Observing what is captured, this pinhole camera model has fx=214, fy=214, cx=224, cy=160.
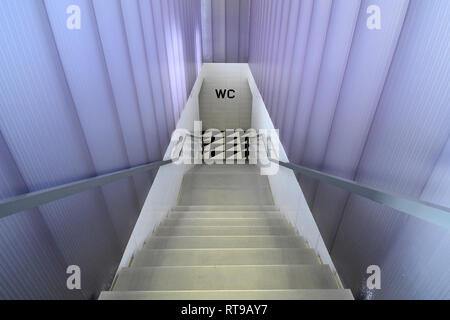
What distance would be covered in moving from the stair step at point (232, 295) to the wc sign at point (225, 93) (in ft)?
23.2

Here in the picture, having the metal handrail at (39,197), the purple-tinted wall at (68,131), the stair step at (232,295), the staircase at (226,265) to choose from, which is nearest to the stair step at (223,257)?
the staircase at (226,265)

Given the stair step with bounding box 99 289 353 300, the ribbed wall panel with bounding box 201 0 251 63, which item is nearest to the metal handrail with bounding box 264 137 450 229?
the stair step with bounding box 99 289 353 300

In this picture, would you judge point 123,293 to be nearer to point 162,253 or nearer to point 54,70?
point 162,253

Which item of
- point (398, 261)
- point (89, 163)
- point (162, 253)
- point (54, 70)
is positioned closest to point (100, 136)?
point (89, 163)

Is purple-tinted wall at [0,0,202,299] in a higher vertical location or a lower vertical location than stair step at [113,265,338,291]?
higher

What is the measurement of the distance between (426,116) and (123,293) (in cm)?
201

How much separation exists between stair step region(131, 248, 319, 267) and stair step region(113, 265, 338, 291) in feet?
0.55

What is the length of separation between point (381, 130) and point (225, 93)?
274 inches

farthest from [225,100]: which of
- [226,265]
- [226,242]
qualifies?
[226,265]

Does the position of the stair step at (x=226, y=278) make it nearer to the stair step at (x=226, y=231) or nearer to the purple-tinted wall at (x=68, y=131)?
the purple-tinted wall at (x=68, y=131)

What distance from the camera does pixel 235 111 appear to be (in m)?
8.13

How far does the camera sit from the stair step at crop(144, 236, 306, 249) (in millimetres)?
2207

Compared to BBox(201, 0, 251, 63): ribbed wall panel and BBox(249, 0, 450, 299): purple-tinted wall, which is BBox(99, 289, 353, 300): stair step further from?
BBox(201, 0, 251, 63): ribbed wall panel
